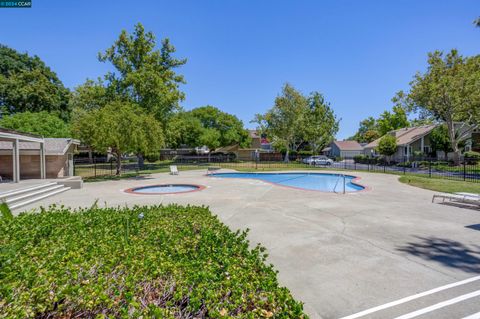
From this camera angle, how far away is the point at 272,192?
42.3ft

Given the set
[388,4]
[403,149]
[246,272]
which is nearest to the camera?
[246,272]

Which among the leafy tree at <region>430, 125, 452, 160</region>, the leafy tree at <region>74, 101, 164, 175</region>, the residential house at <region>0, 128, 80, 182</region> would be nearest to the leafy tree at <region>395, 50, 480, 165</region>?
the leafy tree at <region>430, 125, 452, 160</region>

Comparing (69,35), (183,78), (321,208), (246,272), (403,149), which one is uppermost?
(183,78)

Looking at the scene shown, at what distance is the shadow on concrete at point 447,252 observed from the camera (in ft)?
15.5

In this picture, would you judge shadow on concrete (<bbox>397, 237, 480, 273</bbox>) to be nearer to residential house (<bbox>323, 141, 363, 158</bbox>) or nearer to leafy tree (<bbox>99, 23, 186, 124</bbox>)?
leafy tree (<bbox>99, 23, 186, 124</bbox>)

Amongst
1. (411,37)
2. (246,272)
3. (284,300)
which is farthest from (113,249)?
(411,37)

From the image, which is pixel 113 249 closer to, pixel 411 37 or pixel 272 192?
pixel 272 192

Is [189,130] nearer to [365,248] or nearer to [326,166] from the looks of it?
[326,166]

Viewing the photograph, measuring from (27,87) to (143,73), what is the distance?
17.9 m

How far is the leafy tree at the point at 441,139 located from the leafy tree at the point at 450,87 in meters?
2.99

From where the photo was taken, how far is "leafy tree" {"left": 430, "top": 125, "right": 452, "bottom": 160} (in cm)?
3072

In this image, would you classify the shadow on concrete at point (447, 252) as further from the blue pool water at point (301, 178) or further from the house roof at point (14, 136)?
the house roof at point (14, 136)

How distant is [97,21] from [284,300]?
1649cm

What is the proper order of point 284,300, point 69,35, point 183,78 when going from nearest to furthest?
point 284,300 < point 69,35 < point 183,78
